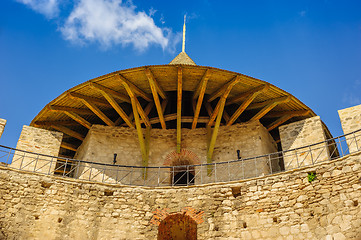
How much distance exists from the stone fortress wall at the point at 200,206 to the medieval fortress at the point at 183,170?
0.03 meters

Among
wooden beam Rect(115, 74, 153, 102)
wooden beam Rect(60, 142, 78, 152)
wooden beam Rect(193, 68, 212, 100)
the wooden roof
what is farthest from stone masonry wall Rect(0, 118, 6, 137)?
wooden beam Rect(193, 68, 212, 100)

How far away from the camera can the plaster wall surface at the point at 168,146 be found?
51.8ft

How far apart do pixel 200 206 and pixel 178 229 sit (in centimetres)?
172

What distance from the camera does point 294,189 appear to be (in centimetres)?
1145

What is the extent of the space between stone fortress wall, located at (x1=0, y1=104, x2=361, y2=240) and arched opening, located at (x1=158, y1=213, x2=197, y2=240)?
731 mm

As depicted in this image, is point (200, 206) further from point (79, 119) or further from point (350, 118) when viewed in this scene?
point (79, 119)

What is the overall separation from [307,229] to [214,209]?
9.32 feet

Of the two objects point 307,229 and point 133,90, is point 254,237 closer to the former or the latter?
point 307,229

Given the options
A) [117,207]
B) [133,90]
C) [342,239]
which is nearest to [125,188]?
[117,207]

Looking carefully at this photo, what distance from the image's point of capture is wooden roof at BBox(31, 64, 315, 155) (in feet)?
48.4

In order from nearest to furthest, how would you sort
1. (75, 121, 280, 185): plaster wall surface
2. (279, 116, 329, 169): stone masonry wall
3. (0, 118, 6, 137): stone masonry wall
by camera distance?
(279, 116, 329, 169): stone masonry wall < (0, 118, 6, 137): stone masonry wall < (75, 121, 280, 185): plaster wall surface

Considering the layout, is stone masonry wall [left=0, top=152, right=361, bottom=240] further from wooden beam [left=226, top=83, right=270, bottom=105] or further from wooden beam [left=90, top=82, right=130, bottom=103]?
wooden beam [left=226, top=83, right=270, bottom=105]

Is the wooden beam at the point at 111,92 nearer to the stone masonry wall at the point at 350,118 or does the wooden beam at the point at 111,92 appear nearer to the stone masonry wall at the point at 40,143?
the stone masonry wall at the point at 40,143

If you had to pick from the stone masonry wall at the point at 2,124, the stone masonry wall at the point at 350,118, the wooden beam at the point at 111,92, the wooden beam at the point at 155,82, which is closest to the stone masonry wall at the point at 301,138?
the stone masonry wall at the point at 350,118
